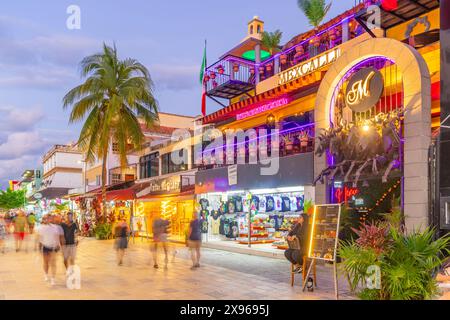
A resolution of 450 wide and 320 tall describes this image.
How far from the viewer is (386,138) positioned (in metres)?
11.7

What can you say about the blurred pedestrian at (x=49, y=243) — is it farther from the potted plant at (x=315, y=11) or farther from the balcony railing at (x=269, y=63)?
the potted plant at (x=315, y=11)

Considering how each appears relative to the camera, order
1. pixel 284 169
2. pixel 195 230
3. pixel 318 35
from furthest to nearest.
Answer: pixel 318 35 → pixel 284 169 → pixel 195 230

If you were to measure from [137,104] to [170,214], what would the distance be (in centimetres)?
703

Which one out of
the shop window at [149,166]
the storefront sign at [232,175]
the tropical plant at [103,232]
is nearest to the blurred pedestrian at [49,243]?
the storefront sign at [232,175]

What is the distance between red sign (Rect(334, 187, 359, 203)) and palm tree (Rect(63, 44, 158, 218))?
13.6 metres

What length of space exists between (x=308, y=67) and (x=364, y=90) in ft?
16.4

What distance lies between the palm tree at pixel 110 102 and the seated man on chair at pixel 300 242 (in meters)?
15.3

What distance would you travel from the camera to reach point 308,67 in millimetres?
17453

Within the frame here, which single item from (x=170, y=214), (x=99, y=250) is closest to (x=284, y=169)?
(x=99, y=250)

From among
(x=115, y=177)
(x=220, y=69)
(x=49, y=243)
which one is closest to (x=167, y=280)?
(x=49, y=243)

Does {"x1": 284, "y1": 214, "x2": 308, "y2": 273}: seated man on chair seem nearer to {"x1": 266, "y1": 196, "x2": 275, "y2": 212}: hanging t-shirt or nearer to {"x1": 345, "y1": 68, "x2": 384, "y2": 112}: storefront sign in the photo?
{"x1": 345, "y1": 68, "x2": 384, "y2": 112}: storefront sign

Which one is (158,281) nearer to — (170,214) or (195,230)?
(195,230)

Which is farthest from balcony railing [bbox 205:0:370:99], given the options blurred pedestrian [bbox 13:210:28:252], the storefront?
blurred pedestrian [bbox 13:210:28:252]

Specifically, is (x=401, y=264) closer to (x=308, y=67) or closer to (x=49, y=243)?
(x=49, y=243)
